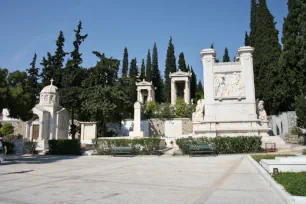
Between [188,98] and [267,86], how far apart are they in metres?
19.5

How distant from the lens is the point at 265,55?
31.9 m

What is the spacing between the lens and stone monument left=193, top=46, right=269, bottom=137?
20.1m

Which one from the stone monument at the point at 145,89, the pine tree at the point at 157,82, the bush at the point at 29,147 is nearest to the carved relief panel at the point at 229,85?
the bush at the point at 29,147

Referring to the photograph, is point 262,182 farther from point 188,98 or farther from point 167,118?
point 188,98

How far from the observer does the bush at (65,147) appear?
19109 millimetres

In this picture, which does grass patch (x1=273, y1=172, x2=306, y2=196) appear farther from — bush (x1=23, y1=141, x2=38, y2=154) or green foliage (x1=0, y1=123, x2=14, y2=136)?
green foliage (x1=0, y1=123, x2=14, y2=136)

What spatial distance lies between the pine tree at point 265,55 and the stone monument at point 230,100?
34.7 feet

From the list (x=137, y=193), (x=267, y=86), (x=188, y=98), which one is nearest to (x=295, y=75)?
(x=267, y=86)

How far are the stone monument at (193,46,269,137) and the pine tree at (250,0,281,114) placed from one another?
1056 centimetres

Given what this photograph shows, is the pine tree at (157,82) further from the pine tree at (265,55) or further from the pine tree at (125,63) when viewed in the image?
the pine tree at (265,55)

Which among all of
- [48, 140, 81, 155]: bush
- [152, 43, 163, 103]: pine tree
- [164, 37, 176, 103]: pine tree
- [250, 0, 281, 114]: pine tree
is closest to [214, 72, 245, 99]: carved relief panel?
[250, 0, 281, 114]: pine tree

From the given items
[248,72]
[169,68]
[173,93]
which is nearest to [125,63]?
[169,68]

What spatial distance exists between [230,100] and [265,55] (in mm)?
14756

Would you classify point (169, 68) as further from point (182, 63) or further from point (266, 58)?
point (266, 58)
